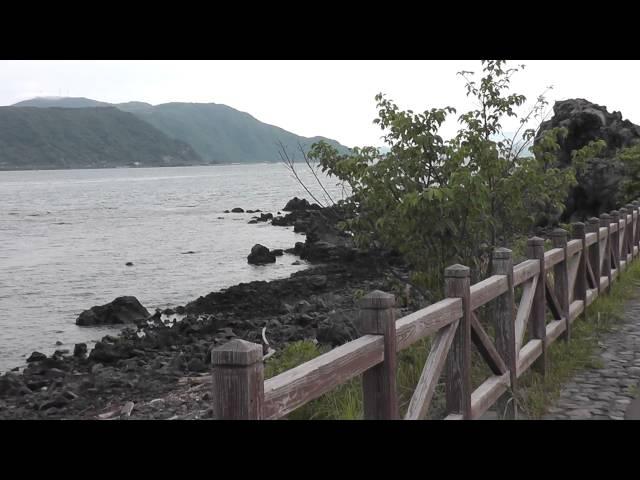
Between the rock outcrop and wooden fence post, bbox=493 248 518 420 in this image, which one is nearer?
wooden fence post, bbox=493 248 518 420

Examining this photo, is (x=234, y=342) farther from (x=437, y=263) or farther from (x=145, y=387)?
(x=145, y=387)

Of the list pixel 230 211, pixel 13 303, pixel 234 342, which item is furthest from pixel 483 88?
pixel 230 211

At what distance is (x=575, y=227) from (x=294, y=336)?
772 centimetres

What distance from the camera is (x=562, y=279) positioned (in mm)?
8766

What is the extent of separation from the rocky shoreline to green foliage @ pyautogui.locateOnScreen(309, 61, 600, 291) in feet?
3.51

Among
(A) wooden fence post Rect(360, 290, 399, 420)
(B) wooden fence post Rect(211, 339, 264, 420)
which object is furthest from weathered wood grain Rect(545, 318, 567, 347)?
(B) wooden fence post Rect(211, 339, 264, 420)

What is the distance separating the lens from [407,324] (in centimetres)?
419

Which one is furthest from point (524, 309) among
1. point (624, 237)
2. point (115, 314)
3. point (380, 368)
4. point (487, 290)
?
point (115, 314)

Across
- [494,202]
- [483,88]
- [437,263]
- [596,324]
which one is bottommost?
[596,324]

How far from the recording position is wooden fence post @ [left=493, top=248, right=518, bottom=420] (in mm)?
6195

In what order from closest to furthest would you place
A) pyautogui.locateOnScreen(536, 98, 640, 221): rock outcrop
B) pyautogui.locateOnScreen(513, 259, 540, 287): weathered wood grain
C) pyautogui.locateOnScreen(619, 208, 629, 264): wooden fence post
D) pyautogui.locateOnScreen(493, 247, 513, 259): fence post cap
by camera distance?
1. pyautogui.locateOnScreen(493, 247, 513, 259): fence post cap
2. pyautogui.locateOnScreen(513, 259, 540, 287): weathered wood grain
3. pyautogui.locateOnScreen(619, 208, 629, 264): wooden fence post
4. pyautogui.locateOnScreen(536, 98, 640, 221): rock outcrop

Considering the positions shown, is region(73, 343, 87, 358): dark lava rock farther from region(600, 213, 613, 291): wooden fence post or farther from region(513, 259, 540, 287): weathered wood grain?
region(513, 259, 540, 287): weathered wood grain

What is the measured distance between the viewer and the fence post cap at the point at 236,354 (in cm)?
263

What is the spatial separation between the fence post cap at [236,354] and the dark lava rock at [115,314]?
1869 centimetres
